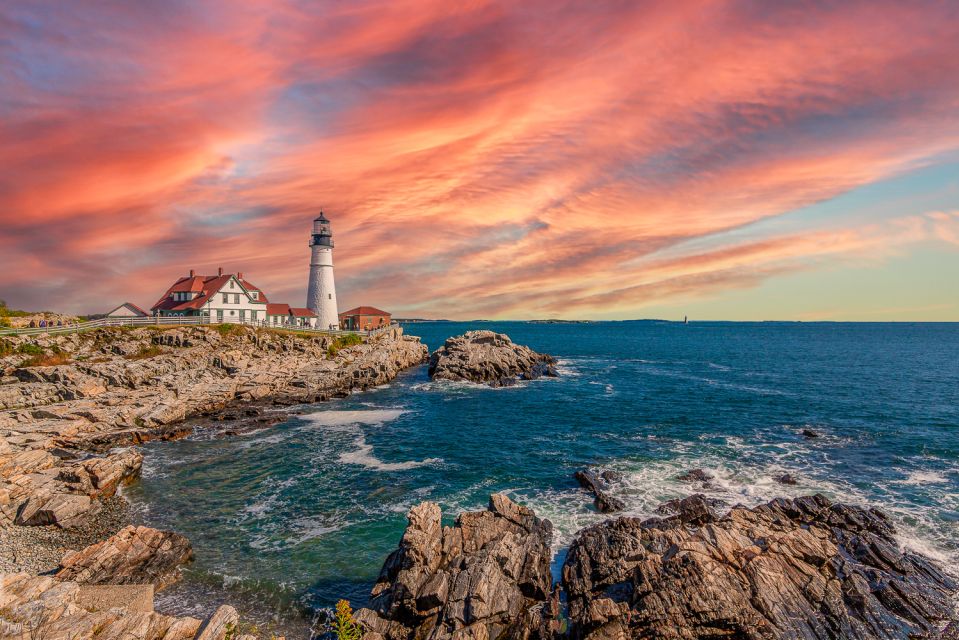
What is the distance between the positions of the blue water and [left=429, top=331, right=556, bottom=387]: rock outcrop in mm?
10850

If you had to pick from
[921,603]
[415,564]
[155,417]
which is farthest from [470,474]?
[155,417]

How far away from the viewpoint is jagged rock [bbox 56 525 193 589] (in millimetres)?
17500

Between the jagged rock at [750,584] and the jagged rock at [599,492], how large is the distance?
13.4 ft

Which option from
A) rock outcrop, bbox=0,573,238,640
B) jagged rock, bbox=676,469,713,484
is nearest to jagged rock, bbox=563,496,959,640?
jagged rock, bbox=676,469,713,484

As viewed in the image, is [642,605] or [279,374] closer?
[642,605]

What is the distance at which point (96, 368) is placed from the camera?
47.8 m

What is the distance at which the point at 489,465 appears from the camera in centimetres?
3325

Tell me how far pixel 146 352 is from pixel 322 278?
3533 centimetres

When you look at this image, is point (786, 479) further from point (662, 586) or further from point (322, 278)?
point (322, 278)

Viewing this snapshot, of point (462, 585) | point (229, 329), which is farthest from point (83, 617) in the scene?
point (229, 329)

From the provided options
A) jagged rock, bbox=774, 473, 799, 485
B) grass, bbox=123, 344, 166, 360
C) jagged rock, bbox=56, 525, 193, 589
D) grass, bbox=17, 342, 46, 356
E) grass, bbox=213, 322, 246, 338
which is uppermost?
grass, bbox=213, 322, 246, 338

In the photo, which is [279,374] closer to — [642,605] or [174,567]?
[174,567]

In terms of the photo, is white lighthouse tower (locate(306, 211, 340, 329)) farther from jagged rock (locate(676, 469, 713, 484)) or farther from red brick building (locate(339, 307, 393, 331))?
jagged rock (locate(676, 469, 713, 484))

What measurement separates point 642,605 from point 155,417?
42735mm
